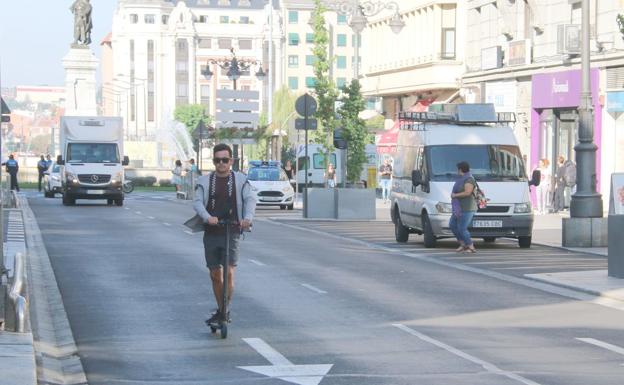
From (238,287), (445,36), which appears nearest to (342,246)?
(238,287)

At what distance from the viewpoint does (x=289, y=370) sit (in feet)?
37.8

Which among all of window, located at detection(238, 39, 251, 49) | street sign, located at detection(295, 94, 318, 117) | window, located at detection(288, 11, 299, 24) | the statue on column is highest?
window, located at detection(288, 11, 299, 24)

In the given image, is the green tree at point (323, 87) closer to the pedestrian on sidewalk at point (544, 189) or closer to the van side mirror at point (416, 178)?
the pedestrian on sidewalk at point (544, 189)

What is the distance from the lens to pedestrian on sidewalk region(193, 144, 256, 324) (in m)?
13.8

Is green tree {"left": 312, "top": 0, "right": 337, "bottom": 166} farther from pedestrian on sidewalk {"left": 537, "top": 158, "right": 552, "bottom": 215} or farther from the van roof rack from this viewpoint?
the van roof rack

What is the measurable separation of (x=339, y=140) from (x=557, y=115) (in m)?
9.39

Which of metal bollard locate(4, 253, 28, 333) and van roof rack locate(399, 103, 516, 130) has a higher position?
van roof rack locate(399, 103, 516, 130)

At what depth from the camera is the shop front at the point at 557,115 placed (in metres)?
43.8

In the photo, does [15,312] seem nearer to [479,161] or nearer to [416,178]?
[416,178]

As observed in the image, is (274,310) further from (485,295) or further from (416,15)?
(416,15)

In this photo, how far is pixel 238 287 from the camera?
18938 millimetres

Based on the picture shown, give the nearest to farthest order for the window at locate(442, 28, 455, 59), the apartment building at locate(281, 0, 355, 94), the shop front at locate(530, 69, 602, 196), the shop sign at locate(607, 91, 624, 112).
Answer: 1. the shop sign at locate(607, 91, 624, 112)
2. the shop front at locate(530, 69, 602, 196)
3. the window at locate(442, 28, 455, 59)
4. the apartment building at locate(281, 0, 355, 94)

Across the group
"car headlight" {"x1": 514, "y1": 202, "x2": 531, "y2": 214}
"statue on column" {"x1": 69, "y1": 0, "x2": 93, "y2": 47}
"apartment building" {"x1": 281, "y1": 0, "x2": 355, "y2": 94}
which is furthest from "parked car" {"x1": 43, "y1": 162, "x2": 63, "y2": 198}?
"apartment building" {"x1": 281, "y1": 0, "x2": 355, "y2": 94}

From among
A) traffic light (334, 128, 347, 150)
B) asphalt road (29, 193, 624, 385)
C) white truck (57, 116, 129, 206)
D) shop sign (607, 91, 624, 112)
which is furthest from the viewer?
white truck (57, 116, 129, 206)
